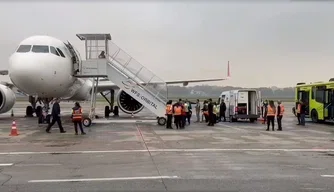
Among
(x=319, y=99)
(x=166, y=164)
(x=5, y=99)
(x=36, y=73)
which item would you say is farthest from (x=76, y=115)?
(x=319, y=99)

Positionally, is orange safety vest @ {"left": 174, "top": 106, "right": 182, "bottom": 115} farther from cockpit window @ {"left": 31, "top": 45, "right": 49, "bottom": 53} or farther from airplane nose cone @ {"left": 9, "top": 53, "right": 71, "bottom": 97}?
cockpit window @ {"left": 31, "top": 45, "right": 49, "bottom": 53}

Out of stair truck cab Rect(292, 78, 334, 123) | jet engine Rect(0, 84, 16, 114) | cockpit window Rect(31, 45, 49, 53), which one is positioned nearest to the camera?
Result: cockpit window Rect(31, 45, 49, 53)

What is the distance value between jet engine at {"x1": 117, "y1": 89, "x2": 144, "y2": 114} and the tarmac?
39.2 ft

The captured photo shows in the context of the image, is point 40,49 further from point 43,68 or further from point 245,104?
point 245,104

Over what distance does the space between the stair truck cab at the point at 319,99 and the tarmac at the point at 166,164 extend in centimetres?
986

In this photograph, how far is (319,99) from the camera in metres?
26.3

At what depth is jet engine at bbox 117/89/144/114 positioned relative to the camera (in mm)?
27719

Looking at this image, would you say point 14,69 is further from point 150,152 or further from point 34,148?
point 150,152

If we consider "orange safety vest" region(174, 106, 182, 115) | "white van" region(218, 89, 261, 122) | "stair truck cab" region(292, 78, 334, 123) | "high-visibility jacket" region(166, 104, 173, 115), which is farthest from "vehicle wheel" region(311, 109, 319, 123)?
"high-visibility jacket" region(166, 104, 173, 115)

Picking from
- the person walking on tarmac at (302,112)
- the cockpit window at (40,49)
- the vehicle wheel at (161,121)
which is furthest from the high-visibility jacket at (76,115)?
the person walking on tarmac at (302,112)

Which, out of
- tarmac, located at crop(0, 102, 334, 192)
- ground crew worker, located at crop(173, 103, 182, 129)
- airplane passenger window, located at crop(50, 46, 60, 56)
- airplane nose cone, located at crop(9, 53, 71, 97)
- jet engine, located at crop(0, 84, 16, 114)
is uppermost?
airplane passenger window, located at crop(50, 46, 60, 56)

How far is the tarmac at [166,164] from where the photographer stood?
7441mm

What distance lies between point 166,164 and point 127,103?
18.6 metres

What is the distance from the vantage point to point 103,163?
32.8 ft
